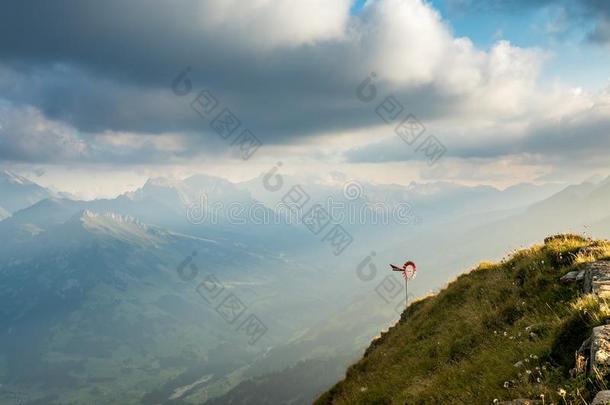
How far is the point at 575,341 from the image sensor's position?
968 cm

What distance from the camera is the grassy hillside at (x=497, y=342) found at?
31.2ft

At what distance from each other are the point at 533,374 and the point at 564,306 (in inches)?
187

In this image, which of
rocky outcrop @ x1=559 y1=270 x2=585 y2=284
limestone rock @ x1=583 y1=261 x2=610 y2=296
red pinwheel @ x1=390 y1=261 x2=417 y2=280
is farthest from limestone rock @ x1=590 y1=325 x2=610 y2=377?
red pinwheel @ x1=390 y1=261 x2=417 y2=280

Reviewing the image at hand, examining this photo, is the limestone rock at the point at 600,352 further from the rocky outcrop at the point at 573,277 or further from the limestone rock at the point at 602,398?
the rocky outcrop at the point at 573,277

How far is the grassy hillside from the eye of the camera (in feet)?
31.2

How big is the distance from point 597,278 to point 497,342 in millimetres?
3748

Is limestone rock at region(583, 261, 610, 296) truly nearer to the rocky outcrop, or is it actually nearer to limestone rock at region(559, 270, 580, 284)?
the rocky outcrop

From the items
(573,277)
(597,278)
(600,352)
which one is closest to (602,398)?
(600,352)

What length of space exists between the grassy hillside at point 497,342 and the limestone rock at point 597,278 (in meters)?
0.58

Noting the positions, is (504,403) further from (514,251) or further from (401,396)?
(514,251)

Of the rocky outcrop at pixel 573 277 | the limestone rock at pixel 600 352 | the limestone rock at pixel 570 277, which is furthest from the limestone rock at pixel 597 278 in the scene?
the limestone rock at pixel 600 352

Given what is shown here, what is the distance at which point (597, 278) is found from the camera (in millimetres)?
12508

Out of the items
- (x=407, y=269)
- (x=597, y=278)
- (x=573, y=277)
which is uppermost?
(x=407, y=269)

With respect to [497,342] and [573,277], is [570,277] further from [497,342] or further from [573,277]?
[497,342]
